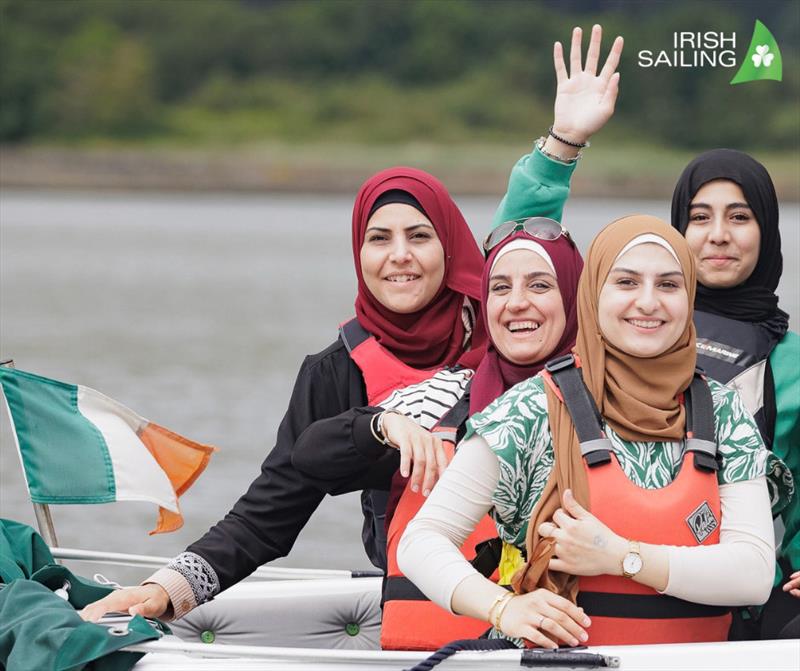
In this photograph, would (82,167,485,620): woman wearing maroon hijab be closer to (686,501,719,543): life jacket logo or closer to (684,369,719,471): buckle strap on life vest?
(684,369,719,471): buckle strap on life vest

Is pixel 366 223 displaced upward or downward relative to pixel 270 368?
upward

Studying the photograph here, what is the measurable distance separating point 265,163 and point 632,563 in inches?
1350

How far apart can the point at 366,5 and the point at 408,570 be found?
1581 inches

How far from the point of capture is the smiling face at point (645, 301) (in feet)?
7.70

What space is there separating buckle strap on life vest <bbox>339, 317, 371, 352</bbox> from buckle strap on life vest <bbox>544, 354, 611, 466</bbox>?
724mm

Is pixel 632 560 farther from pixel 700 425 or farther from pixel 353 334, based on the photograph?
pixel 353 334

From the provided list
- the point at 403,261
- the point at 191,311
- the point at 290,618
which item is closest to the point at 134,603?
the point at 290,618

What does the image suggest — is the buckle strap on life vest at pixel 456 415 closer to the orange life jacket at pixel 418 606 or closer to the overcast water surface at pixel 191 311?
the orange life jacket at pixel 418 606

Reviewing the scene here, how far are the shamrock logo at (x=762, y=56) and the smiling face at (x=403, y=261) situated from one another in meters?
32.7

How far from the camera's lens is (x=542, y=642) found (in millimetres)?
2320

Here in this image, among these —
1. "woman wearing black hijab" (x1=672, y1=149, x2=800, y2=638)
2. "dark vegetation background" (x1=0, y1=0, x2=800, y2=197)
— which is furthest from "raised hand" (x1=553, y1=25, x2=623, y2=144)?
"dark vegetation background" (x1=0, y1=0, x2=800, y2=197)

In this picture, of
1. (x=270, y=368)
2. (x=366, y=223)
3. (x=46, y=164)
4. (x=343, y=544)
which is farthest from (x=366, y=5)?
(x=366, y=223)

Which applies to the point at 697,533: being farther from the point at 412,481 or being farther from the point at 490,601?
the point at 412,481

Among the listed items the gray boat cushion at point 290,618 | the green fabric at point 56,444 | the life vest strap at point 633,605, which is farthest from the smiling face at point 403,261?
the green fabric at point 56,444
